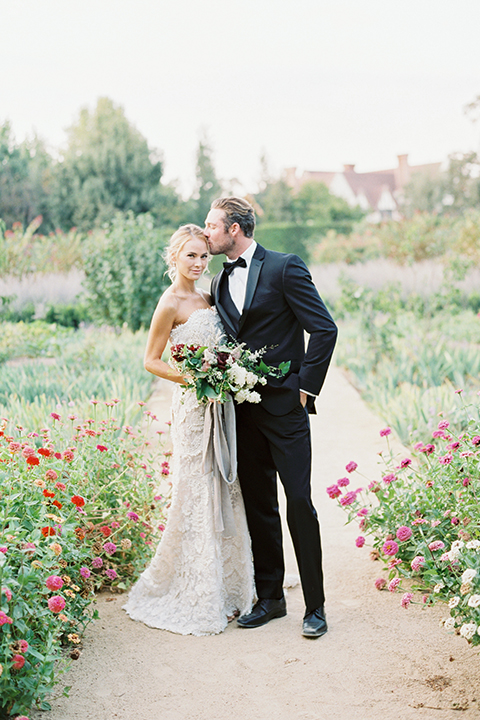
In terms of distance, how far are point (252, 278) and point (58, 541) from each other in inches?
57.5

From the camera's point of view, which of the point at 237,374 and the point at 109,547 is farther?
the point at 109,547

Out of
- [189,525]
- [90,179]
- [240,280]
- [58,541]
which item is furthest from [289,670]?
[90,179]

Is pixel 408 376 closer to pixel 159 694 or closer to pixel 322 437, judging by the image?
pixel 322 437

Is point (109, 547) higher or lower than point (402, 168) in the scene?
lower

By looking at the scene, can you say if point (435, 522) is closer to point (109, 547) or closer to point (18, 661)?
point (109, 547)

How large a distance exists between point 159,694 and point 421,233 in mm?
15888

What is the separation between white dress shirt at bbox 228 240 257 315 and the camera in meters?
3.29

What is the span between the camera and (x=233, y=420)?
3.25 m


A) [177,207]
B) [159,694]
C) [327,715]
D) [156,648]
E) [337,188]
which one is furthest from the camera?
[337,188]

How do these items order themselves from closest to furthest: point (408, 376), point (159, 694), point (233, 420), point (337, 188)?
point (159, 694) < point (233, 420) < point (408, 376) < point (337, 188)

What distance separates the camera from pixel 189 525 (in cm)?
335

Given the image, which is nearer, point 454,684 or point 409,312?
point 454,684

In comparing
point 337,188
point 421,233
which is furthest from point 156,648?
point 337,188

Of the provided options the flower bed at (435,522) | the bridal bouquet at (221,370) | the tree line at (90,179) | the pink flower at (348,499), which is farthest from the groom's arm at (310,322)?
the tree line at (90,179)
